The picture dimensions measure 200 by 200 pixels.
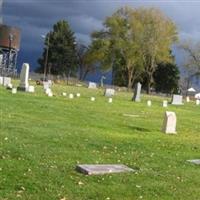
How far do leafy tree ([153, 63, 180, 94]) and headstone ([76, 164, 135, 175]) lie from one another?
315 ft

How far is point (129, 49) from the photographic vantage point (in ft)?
315

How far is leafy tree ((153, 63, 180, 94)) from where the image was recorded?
107 metres

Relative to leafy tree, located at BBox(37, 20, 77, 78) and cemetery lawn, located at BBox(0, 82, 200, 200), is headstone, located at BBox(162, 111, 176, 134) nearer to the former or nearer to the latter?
cemetery lawn, located at BBox(0, 82, 200, 200)

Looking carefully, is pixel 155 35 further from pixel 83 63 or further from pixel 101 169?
pixel 101 169

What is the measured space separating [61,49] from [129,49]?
72.2 ft

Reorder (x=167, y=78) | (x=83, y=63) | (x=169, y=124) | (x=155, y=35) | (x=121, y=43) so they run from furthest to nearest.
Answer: (x=83, y=63)
(x=167, y=78)
(x=121, y=43)
(x=155, y=35)
(x=169, y=124)

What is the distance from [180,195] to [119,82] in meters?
104

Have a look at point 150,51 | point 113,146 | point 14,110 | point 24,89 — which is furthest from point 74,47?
point 113,146

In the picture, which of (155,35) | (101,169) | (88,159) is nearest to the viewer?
(101,169)

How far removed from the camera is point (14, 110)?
21.1 meters

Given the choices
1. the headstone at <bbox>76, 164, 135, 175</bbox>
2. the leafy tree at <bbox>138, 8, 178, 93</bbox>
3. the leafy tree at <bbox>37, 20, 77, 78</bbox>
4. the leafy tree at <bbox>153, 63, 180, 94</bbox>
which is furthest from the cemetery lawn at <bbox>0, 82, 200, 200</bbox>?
the leafy tree at <bbox>37, 20, 77, 78</bbox>

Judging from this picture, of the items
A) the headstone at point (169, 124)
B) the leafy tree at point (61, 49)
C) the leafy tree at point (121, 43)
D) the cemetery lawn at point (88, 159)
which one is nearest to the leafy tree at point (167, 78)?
the leafy tree at point (121, 43)

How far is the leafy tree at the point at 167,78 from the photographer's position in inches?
4220

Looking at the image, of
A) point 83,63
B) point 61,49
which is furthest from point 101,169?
point 83,63
